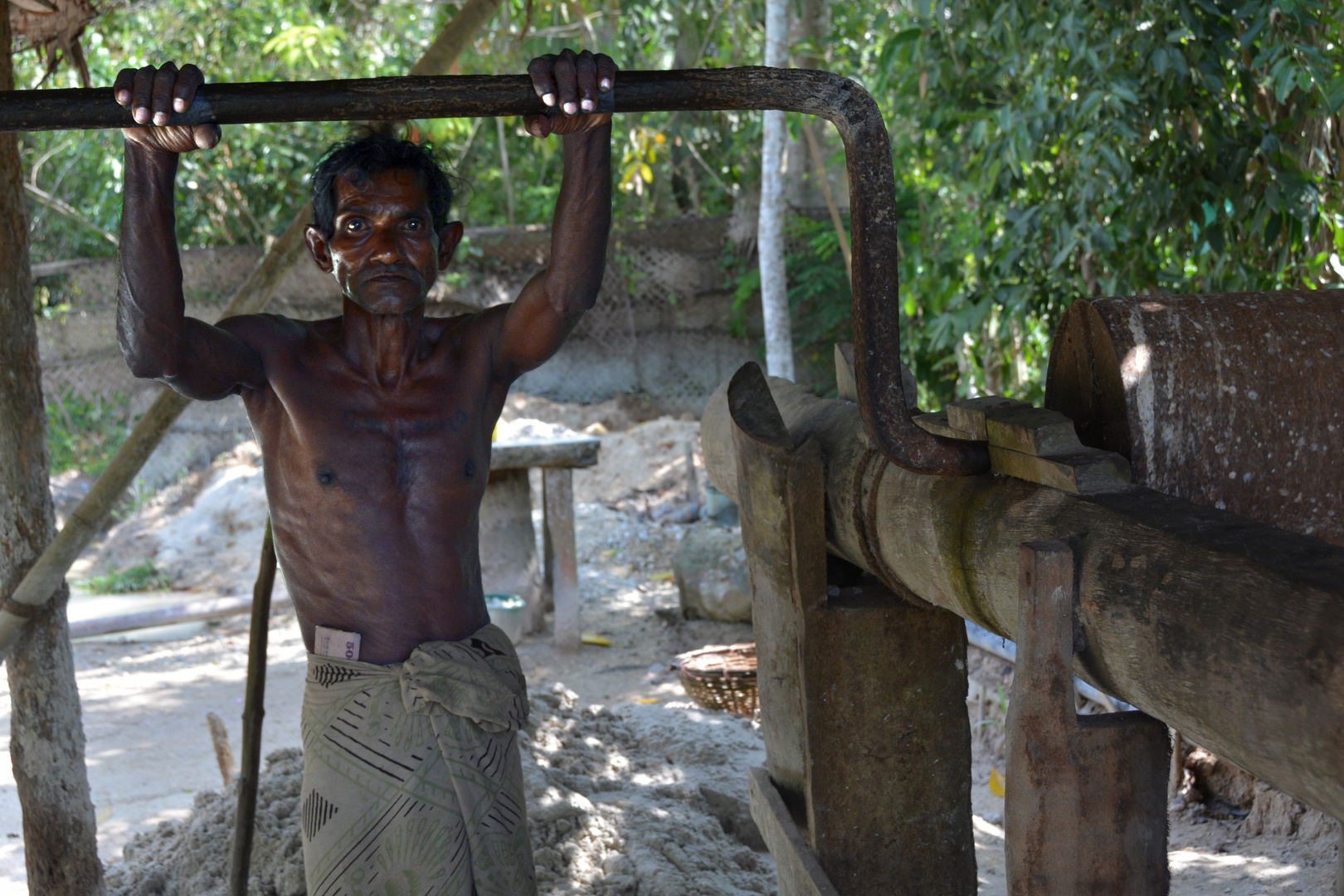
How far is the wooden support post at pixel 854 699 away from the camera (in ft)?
5.95

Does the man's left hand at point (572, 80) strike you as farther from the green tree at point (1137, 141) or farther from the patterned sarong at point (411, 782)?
the green tree at point (1137, 141)

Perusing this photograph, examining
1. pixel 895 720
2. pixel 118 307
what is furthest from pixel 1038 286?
pixel 118 307

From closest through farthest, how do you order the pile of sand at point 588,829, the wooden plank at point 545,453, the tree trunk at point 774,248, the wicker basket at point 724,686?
the pile of sand at point 588,829 → the wicker basket at point 724,686 → the wooden plank at point 545,453 → the tree trunk at point 774,248

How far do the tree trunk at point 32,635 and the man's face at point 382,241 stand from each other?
3.69 ft

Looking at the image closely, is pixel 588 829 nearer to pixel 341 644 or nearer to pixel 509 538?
pixel 341 644

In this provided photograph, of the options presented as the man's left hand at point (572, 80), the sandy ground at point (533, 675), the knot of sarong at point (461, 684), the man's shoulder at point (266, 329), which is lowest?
the sandy ground at point (533, 675)

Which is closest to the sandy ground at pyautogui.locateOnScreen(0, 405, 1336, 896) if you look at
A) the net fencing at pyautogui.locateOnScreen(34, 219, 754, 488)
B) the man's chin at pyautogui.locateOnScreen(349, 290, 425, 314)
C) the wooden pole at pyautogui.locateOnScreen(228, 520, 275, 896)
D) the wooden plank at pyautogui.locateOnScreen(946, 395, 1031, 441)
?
the wooden pole at pyautogui.locateOnScreen(228, 520, 275, 896)

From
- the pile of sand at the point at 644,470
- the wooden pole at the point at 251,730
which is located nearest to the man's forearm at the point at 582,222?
the wooden pole at the point at 251,730

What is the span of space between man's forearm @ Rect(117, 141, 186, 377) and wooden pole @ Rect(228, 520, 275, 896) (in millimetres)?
893

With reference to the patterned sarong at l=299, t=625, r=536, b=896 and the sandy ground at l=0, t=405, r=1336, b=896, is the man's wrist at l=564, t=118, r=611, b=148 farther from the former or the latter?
the sandy ground at l=0, t=405, r=1336, b=896

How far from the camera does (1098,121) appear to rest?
312 cm

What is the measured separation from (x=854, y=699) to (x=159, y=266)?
51.4 inches

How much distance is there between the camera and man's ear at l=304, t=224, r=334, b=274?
202 cm

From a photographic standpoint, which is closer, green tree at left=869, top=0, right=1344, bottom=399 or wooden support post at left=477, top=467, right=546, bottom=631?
green tree at left=869, top=0, right=1344, bottom=399
